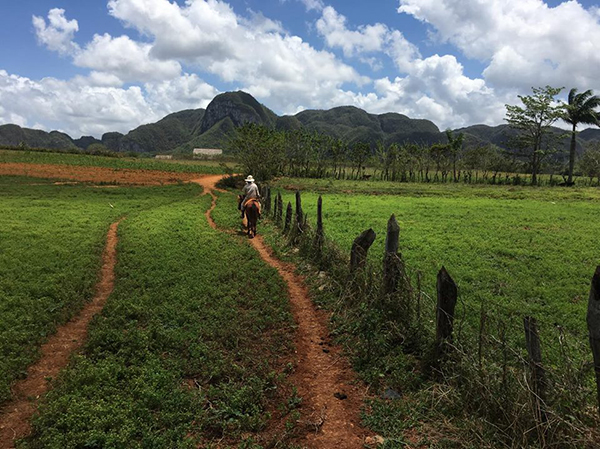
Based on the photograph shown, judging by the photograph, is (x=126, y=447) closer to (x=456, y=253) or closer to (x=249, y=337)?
(x=249, y=337)

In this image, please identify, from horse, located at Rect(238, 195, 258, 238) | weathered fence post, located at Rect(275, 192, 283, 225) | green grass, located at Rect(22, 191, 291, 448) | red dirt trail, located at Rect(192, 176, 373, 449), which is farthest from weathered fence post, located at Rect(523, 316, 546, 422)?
weathered fence post, located at Rect(275, 192, 283, 225)

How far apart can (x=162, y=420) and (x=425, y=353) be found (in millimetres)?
4291

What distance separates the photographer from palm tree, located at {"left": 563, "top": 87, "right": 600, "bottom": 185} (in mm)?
59219

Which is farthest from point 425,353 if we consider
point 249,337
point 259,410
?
point 249,337

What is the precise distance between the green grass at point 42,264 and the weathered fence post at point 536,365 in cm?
747

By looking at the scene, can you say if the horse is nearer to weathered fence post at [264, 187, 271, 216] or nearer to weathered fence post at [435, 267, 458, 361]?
weathered fence post at [264, 187, 271, 216]

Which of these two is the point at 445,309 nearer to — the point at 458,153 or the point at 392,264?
the point at 392,264

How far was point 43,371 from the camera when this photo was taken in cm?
A: 632

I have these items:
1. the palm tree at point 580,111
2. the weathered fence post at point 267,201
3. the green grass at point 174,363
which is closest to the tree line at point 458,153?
the palm tree at point 580,111

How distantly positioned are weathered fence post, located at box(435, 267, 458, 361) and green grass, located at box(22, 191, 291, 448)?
2842 mm

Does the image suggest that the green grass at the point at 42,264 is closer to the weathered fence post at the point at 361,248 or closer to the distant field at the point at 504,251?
the weathered fence post at the point at 361,248

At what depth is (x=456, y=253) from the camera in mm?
13859

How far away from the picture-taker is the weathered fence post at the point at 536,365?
4.20 m

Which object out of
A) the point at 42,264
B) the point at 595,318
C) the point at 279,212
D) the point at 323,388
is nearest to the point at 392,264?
the point at 323,388
